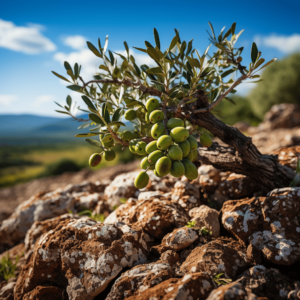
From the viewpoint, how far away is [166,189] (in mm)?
2646

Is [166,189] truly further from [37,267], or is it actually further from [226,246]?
[37,267]

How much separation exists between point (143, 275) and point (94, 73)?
6.15ft

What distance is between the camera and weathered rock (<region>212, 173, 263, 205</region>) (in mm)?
2107

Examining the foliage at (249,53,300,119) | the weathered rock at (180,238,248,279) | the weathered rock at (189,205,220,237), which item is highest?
the foliage at (249,53,300,119)

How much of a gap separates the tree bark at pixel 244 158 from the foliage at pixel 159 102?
0.17 meters

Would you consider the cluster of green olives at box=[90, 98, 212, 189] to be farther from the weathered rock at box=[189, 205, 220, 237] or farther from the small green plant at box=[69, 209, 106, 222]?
the small green plant at box=[69, 209, 106, 222]

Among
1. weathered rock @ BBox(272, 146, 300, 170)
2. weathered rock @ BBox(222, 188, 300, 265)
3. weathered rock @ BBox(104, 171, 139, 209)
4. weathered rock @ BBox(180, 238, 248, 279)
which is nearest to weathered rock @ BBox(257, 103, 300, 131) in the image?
weathered rock @ BBox(272, 146, 300, 170)

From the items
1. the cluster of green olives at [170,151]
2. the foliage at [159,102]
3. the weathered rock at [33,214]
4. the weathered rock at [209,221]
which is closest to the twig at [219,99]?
the foliage at [159,102]

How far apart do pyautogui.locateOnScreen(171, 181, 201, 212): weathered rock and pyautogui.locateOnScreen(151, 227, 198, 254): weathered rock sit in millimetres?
446

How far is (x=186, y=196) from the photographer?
2148 mm

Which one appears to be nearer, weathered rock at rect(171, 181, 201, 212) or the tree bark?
the tree bark

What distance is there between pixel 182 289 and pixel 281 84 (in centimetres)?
1377

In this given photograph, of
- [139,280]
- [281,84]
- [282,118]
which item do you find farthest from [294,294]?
[281,84]

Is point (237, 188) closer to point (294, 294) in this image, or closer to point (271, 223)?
point (271, 223)
